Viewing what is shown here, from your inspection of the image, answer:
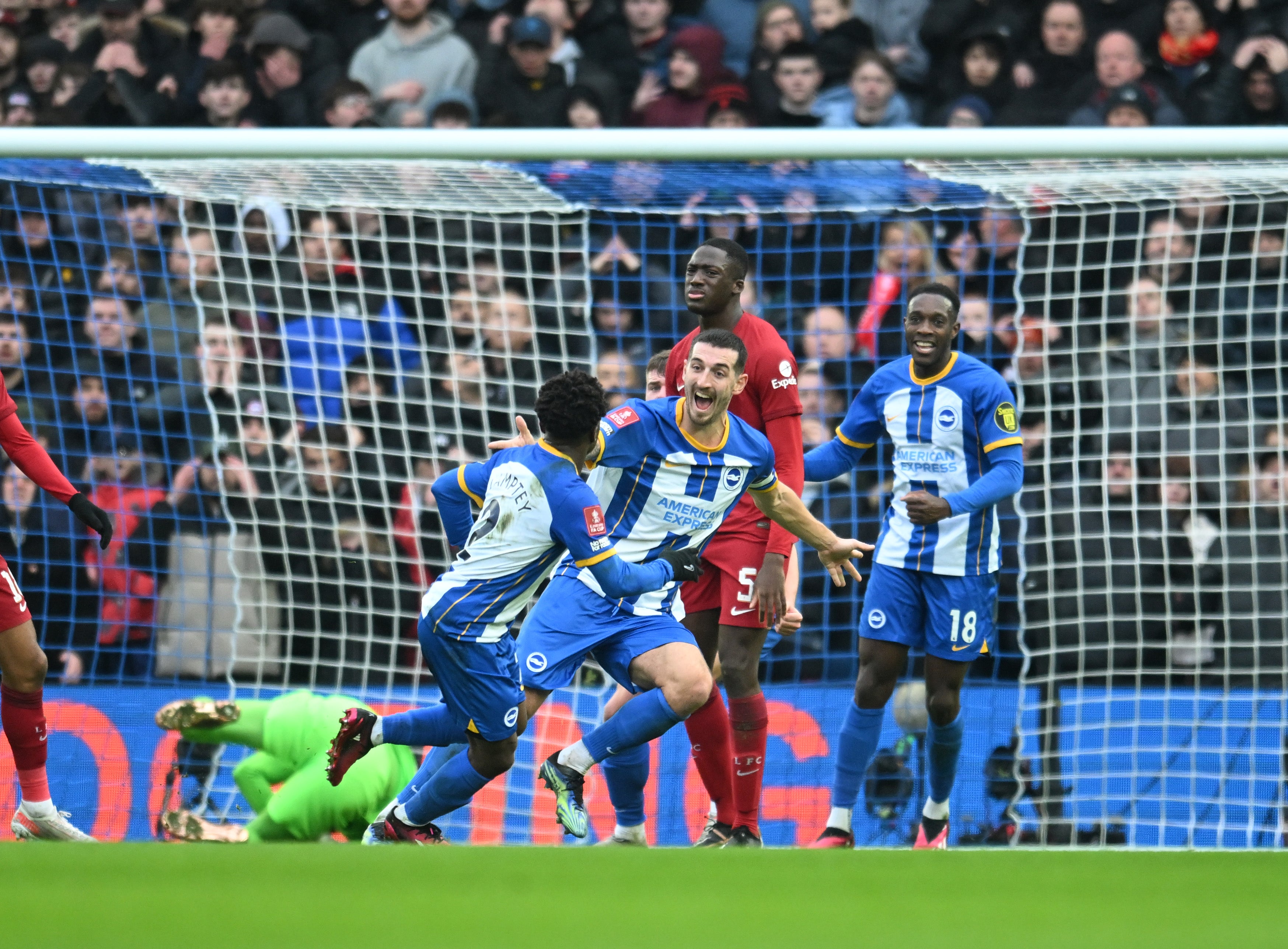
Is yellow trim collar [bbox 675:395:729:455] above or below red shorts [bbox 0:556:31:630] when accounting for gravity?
above

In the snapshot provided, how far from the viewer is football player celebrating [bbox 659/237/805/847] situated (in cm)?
541

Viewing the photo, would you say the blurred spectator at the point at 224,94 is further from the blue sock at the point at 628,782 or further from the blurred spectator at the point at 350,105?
the blue sock at the point at 628,782

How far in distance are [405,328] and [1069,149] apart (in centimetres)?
352

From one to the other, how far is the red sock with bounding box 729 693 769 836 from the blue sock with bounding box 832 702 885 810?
→ 483 mm

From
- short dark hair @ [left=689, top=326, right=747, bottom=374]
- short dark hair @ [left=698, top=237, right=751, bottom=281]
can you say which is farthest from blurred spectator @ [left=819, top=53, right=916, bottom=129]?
short dark hair @ [left=689, top=326, right=747, bottom=374]

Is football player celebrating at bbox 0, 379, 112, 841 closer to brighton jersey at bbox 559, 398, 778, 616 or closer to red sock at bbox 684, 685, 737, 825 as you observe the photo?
brighton jersey at bbox 559, 398, 778, 616

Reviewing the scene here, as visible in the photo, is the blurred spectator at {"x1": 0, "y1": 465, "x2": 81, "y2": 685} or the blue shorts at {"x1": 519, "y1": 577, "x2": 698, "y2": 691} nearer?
the blue shorts at {"x1": 519, "y1": 577, "x2": 698, "y2": 691}

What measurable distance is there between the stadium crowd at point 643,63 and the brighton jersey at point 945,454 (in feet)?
10.00

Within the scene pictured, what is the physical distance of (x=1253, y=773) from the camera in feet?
20.5

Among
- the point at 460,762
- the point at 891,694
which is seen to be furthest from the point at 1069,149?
the point at 460,762

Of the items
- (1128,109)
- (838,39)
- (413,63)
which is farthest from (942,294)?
(413,63)

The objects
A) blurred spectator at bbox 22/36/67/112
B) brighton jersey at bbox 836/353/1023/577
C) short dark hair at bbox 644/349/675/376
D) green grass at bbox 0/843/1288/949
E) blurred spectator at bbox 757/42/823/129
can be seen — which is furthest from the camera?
blurred spectator at bbox 22/36/67/112

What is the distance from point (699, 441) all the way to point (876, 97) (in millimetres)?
4141

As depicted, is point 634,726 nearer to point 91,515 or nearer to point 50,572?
point 91,515
